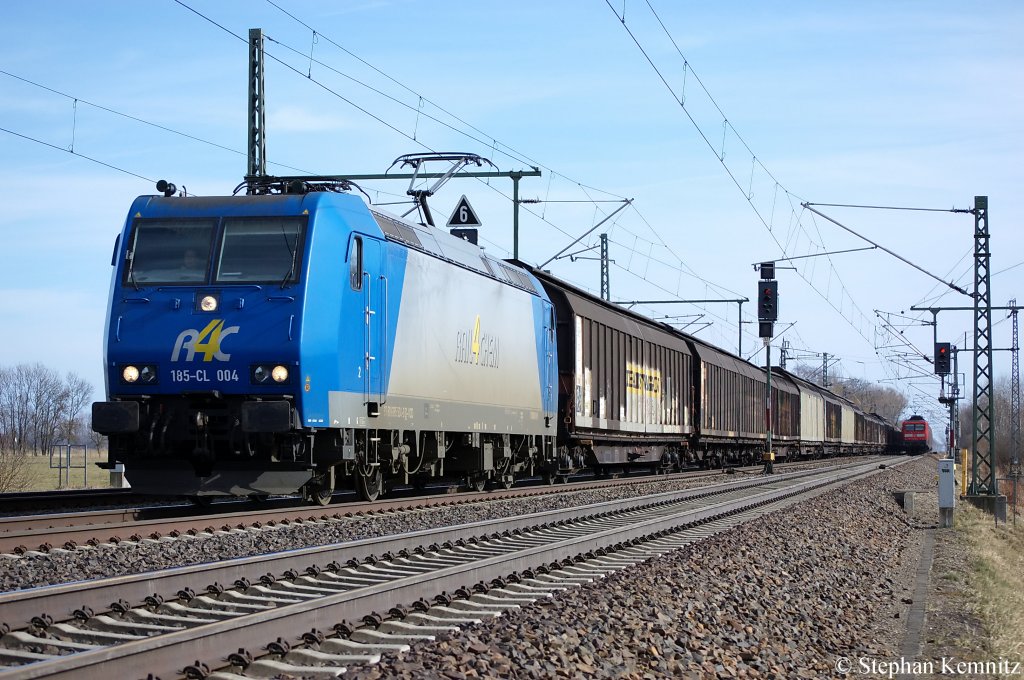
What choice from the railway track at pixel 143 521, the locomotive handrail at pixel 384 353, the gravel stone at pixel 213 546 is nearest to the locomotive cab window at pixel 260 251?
the locomotive handrail at pixel 384 353

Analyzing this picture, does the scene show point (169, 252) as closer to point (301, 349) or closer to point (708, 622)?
point (301, 349)

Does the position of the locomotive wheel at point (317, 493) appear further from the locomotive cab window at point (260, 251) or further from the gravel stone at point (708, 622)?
the gravel stone at point (708, 622)

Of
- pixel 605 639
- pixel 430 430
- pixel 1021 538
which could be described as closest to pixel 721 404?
pixel 1021 538

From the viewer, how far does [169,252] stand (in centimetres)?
1309

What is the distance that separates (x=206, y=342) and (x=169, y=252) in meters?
1.30

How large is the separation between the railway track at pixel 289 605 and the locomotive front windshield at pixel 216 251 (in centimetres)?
385

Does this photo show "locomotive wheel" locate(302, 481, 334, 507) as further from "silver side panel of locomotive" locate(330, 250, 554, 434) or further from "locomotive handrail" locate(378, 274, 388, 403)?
"locomotive handrail" locate(378, 274, 388, 403)

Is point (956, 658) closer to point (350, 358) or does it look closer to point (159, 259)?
point (350, 358)

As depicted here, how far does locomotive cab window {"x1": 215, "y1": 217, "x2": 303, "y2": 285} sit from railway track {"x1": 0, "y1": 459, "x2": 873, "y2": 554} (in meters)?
2.72

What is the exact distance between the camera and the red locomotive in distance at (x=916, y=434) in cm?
9025

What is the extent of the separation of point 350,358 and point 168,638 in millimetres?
8191

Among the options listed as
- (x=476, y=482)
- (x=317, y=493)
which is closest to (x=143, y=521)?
(x=317, y=493)

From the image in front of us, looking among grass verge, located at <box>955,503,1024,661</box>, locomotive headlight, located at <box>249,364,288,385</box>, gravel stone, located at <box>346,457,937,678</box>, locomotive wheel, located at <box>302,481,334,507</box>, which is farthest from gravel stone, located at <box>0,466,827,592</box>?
grass verge, located at <box>955,503,1024,661</box>

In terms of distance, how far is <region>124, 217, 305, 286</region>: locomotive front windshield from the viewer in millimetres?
12836
